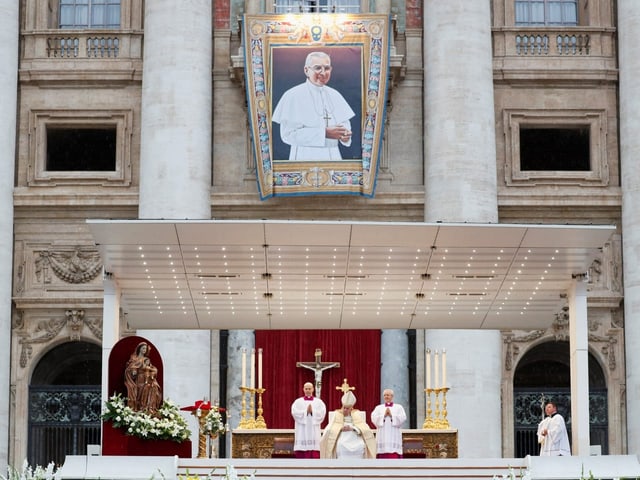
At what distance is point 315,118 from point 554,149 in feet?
18.6

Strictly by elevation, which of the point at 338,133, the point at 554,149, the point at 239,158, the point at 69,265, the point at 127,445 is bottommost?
the point at 127,445

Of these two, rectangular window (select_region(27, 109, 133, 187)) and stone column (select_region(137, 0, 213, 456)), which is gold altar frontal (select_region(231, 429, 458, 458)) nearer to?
stone column (select_region(137, 0, 213, 456))

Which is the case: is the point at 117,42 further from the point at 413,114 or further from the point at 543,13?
the point at 543,13

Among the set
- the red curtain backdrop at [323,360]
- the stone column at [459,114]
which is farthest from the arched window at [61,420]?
the stone column at [459,114]

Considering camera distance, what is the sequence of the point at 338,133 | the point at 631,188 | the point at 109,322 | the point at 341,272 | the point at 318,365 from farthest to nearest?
the point at 338,133 → the point at 631,188 → the point at 318,365 → the point at 341,272 → the point at 109,322

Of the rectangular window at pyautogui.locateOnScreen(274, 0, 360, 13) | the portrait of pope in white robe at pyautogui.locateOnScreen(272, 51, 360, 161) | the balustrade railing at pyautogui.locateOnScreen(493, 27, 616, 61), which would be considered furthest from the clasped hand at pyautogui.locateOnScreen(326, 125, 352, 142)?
the balustrade railing at pyautogui.locateOnScreen(493, 27, 616, 61)

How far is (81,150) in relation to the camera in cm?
3350

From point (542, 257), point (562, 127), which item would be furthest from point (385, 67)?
point (542, 257)

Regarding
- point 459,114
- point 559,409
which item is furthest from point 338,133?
point 559,409

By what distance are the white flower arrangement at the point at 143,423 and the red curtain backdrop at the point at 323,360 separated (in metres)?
9.31

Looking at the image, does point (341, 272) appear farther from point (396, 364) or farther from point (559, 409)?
point (559, 409)

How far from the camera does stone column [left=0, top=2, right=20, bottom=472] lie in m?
30.7

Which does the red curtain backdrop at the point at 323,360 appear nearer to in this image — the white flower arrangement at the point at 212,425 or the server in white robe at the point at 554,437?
the white flower arrangement at the point at 212,425

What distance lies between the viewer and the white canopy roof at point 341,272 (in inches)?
829
